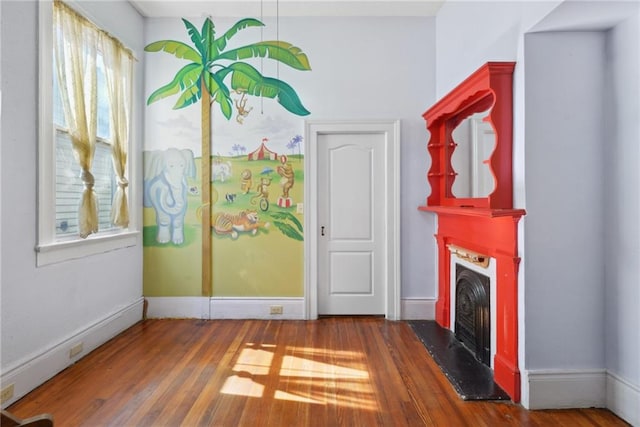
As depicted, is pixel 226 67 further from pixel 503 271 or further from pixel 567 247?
pixel 567 247

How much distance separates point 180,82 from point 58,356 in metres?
2.77

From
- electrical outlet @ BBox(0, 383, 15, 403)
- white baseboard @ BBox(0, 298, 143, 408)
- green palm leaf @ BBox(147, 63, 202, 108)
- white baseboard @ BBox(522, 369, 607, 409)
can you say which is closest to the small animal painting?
white baseboard @ BBox(0, 298, 143, 408)

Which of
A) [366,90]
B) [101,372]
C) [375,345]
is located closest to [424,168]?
[366,90]

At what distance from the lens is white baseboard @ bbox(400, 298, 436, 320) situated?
382cm

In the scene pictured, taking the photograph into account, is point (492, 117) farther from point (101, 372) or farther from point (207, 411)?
point (101, 372)

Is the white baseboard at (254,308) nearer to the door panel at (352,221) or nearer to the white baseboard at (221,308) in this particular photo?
the white baseboard at (221,308)

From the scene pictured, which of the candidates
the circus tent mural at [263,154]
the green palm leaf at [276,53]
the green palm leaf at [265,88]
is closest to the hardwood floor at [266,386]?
the circus tent mural at [263,154]

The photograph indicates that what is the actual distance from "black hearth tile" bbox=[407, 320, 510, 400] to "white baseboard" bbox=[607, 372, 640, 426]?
579mm

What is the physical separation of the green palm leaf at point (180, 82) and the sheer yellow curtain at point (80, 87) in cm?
89

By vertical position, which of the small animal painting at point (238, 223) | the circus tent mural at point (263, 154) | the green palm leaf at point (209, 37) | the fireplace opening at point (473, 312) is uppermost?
the green palm leaf at point (209, 37)

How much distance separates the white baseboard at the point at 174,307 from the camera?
3.85 meters

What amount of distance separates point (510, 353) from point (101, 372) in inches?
113

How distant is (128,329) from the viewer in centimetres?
353

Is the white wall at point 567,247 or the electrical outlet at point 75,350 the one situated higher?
the white wall at point 567,247
